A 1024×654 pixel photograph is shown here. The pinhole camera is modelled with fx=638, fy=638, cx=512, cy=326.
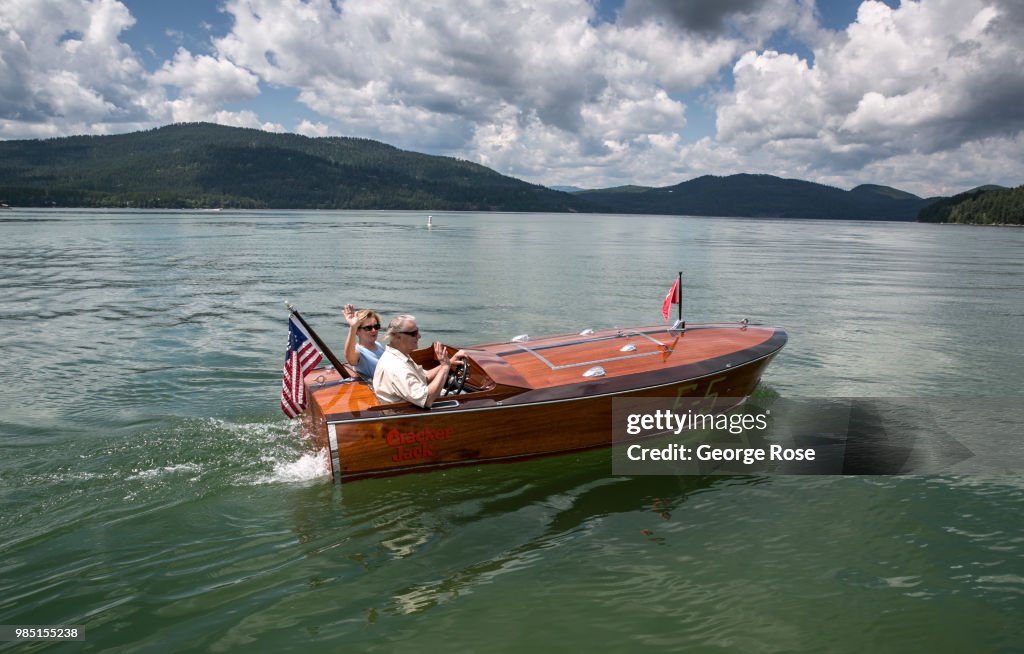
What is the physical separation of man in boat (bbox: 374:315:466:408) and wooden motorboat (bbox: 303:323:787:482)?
0.18 metres

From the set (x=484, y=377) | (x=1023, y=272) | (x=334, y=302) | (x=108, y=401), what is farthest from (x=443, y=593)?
(x=1023, y=272)

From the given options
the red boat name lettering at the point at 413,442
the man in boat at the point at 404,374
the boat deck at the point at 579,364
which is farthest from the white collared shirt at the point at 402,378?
the red boat name lettering at the point at 413,442

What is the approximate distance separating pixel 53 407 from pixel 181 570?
19.2 feet

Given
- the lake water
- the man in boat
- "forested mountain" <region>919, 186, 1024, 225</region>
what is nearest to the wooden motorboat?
the man in boat

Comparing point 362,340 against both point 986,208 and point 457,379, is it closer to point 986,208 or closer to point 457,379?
point 457,379

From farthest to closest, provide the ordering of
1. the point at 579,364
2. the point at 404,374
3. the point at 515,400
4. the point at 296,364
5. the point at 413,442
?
the point at 579,364 < the point at 296,364 < the point at 515,400 < the point at 413,442 < the point at 404,374

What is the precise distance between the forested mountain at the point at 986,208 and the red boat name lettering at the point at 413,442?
158475mm

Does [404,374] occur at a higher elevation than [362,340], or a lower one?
lower

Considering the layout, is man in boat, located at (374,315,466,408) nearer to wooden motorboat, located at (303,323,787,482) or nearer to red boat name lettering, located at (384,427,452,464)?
wooden motorboat, located at (303,323,787,482)

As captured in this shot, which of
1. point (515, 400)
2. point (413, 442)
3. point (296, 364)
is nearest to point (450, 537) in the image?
point (413, 442)

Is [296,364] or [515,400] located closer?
[515,400]

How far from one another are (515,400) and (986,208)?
168 metres

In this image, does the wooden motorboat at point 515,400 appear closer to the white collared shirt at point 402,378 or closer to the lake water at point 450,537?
the white collared shirt at point 402,378

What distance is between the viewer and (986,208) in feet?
452
